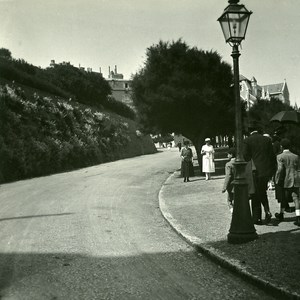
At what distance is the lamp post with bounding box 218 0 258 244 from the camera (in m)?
6.55

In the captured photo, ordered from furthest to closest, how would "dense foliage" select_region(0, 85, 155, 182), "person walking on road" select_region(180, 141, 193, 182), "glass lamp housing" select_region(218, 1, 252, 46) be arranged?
"dense foliage" select_region(0, 85, 155, 182) < "person walking on road" select_region(180, 141, 193, 182) < "glass lamp housing" select_region(218, 1, 252, 46)

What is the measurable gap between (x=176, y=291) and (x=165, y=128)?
17156 mm

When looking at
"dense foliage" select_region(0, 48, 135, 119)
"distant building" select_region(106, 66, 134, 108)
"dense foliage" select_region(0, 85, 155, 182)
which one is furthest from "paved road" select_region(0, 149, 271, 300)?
"distant building" select_region(106, 66, 134, 108)

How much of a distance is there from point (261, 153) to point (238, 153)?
116cm

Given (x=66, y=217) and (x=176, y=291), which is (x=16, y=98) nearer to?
(x=66, y=217)

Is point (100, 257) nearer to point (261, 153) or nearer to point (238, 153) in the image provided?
point (238, 153)

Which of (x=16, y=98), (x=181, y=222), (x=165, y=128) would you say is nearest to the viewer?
(x=181, y=222)

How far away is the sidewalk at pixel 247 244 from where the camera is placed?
15.4 ft

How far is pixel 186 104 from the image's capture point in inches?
795

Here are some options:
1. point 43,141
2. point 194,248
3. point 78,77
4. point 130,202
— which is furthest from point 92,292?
point 78,77

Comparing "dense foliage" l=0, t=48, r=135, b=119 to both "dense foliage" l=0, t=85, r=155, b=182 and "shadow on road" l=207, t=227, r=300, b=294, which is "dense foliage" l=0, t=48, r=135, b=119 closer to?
"dense foliage" l=0, t=85, r=155, b=182

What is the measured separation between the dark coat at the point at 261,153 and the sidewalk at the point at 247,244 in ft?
3.45

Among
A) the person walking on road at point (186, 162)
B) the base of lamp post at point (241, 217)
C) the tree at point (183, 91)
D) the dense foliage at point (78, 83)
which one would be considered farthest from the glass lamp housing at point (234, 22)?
the dense foliage at point (78, 83)

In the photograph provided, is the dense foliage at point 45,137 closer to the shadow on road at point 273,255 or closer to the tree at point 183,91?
the tree at point 183,91
